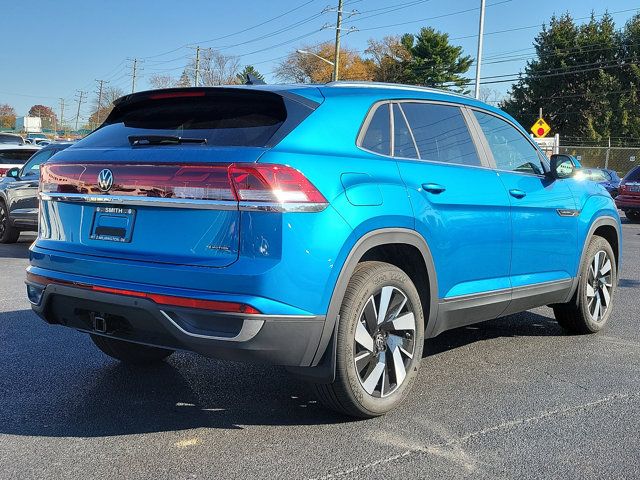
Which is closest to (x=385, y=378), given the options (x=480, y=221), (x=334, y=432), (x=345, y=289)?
(x=334, y=432)

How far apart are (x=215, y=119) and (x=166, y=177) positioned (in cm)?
44

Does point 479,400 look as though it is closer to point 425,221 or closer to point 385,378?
point 385,378

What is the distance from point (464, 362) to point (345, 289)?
1.86 metres

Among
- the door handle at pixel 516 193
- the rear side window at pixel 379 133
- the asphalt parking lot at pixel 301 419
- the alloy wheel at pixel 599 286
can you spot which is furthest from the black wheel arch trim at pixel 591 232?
the rear side window at pixel 379 133

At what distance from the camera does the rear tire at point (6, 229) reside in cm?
1182

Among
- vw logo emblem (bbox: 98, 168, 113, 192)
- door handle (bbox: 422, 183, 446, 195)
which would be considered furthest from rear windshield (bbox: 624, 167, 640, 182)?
vw logo emblem (bbox: 98, 168, 113, 192)

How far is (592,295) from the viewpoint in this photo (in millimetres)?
5777

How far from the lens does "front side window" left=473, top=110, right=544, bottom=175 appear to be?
4852mm

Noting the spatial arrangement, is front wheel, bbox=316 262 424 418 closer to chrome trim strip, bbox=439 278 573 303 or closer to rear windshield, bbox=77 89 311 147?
chrome trim strip, bbox=439 278 573 303

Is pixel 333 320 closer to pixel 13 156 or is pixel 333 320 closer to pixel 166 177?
pixel 166 177

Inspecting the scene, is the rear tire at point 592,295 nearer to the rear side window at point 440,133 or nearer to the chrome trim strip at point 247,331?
the rear side window at point 440,133

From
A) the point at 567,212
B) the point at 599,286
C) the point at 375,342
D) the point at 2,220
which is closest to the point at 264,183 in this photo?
the point at 375,342

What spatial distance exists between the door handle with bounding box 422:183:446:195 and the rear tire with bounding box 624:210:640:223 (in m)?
17.2

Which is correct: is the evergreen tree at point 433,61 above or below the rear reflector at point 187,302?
above
